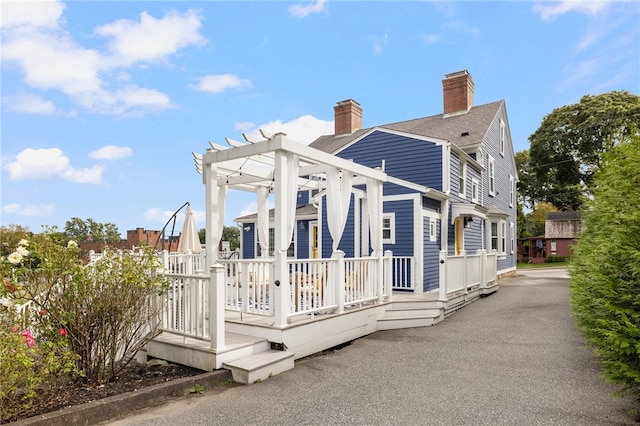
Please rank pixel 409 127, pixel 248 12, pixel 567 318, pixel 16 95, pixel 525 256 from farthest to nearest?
pixel 525 256 < pixel 409 127 < pixel 567 318 < pixel 248 12 < pixel 16 95

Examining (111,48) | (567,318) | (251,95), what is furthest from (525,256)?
(111,48)

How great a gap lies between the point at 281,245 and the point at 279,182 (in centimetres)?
88

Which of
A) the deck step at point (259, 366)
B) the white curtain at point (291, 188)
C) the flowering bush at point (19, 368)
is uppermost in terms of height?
the white curtain at point (291, 188)

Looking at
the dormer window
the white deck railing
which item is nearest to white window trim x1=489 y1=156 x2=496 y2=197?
the dormer window

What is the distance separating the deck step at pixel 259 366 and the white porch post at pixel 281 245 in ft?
1.44

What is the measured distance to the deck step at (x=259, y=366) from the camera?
478 cm

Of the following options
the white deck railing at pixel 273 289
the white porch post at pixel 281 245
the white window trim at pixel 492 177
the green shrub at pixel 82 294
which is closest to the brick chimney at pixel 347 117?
the white window trim at pixel 492 177

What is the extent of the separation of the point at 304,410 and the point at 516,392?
2415 mm

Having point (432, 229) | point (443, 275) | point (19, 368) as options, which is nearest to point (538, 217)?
point (432, 229)

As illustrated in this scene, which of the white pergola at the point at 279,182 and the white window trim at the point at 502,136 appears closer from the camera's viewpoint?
the white pergola at the point at 279,182

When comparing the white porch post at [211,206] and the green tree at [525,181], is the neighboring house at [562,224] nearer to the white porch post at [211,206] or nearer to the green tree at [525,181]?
the green tree at [525,181]

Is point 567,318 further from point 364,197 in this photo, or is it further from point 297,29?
point 297,29

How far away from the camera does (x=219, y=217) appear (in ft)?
23.8

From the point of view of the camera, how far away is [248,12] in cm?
722
